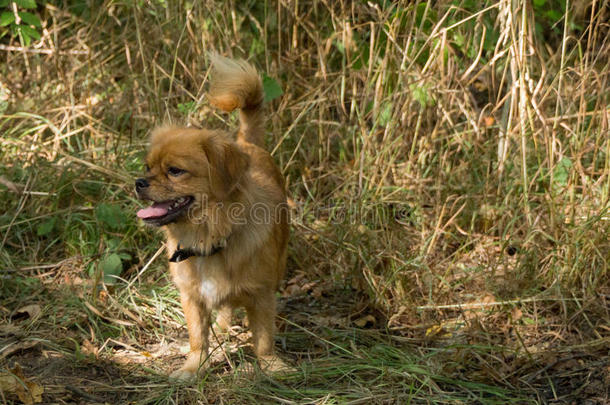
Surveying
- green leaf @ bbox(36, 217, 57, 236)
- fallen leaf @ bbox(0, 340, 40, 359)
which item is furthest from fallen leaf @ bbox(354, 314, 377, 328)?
green leaf @ bbox(36, 217, 57, 236)

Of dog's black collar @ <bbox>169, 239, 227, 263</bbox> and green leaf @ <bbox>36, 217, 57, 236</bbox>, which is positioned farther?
green leaf @ <bbox>36, 217, 57, 236</bbox>

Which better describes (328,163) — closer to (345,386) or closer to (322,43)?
(322,43)

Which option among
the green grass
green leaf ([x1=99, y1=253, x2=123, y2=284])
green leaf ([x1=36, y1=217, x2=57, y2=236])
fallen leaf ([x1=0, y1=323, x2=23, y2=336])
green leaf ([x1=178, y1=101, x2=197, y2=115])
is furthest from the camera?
green leaf ([x1=178, y1=101, x2=197, y2=115])

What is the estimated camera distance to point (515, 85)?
4254mm

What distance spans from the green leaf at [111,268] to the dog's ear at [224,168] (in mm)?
1254

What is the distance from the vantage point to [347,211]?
447 cm

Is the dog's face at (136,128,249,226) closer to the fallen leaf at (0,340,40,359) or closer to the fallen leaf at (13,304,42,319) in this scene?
the fallen leaf at (0,340,40,359)

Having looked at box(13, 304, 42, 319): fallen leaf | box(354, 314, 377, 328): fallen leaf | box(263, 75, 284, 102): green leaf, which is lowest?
box(354, 314, 377, 328): fallen leaf

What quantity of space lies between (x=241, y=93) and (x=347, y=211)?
1054mm

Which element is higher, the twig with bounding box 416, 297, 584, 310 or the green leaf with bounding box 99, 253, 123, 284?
the twig with bounding box 416, 297, 584, 310

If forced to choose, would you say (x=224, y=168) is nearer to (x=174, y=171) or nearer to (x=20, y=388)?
(x=174, y=171)

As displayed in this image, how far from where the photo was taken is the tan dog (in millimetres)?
3262

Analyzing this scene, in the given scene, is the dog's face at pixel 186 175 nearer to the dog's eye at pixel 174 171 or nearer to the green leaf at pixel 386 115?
the dog's eye at pixel 174 171

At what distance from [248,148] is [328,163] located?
51.5 inches
